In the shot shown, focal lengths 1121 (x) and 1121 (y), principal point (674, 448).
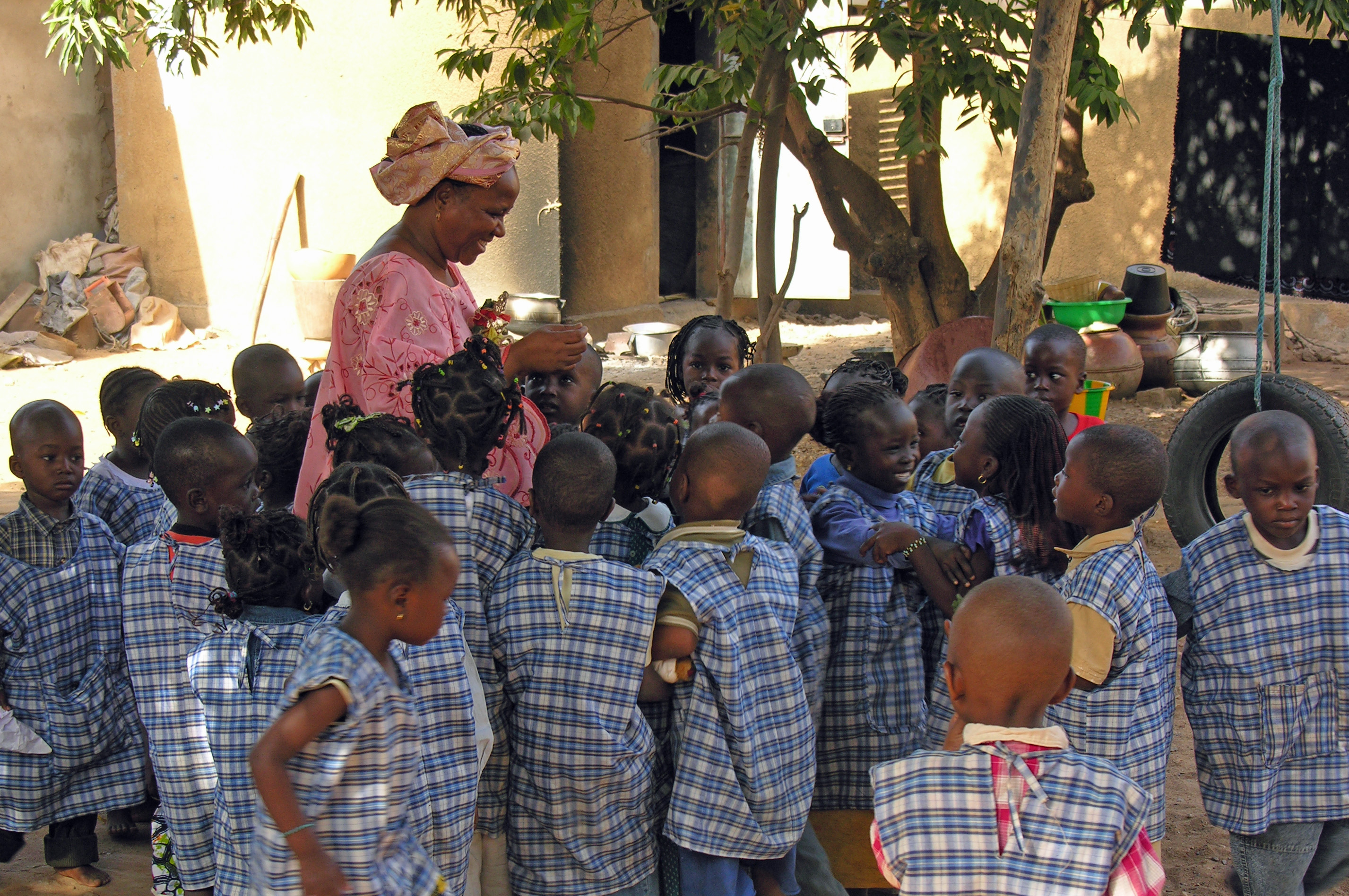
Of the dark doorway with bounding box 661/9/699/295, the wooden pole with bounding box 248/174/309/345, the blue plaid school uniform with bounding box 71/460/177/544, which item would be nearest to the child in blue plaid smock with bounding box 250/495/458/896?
the blue plaid school uniform with bounding box 71/460/177/544

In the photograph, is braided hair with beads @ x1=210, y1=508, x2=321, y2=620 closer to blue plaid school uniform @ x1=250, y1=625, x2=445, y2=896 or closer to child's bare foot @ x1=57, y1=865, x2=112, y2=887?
blue plaid school uniform @ x1=250, y1=625, x2=445, y2=896

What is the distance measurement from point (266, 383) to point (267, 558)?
155cm

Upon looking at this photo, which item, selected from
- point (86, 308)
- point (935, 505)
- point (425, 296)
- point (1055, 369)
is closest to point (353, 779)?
point (425, 296)

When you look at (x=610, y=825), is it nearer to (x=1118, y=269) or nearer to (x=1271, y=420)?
(x=1271, y=420)

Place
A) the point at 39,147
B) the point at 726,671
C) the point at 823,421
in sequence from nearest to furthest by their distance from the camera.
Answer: the point at 726,671 → the point at 823,421 → the point at 39,147

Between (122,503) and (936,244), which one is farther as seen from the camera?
(936,244)

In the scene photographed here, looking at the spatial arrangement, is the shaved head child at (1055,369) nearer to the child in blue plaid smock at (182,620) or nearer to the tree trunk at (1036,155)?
the tree trunk at (1036,155)

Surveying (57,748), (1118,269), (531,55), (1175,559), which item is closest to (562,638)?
(57,748)

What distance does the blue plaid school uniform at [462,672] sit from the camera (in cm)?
205

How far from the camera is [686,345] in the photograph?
3.54 metres

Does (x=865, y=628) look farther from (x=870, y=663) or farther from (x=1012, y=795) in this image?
(x=1012, y=795)

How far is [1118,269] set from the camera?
10797 millimetres

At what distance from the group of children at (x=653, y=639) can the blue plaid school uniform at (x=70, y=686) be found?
10 millimetres

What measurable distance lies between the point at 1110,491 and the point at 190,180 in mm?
10626
